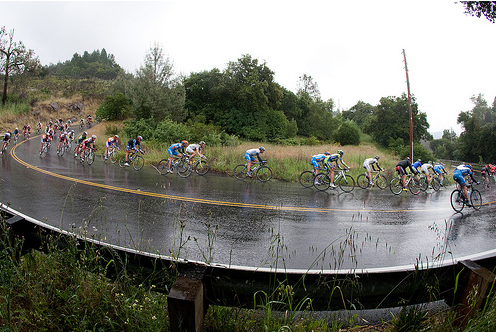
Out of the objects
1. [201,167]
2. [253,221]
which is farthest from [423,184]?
[253,221]

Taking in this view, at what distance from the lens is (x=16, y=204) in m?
8.06

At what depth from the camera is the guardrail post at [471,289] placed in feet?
6.03

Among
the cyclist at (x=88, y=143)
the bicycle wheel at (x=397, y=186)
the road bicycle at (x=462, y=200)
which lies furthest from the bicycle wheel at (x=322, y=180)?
the cyclist at (x=88, y=143)

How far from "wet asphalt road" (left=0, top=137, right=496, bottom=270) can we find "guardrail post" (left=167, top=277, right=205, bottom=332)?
162 centimetres

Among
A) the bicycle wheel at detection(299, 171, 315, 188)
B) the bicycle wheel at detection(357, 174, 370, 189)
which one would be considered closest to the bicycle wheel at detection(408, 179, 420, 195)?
the bicycle wheel at detection(357, 174, 370, 189)

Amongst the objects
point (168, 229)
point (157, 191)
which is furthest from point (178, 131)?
point (168, 229)

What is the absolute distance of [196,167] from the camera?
16484 millimetres

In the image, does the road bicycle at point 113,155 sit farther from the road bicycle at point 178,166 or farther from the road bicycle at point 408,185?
the road bicycle at point 408,185

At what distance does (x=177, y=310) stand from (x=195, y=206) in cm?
712

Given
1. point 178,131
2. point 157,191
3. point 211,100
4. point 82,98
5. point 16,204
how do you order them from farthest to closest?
point 82,98 → point 211,100 → point 178,131 → point 157,191 → point 16,204

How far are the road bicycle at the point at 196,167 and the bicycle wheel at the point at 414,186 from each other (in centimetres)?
1065

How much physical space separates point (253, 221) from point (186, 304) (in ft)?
19.2

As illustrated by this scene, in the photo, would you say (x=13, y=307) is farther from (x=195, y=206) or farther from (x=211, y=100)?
(x=211, y=100)

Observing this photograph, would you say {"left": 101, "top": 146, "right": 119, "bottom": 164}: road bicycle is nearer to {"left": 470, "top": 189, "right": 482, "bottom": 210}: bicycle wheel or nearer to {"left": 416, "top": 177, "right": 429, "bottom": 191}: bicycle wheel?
{"left": 416, "top": 177, "right": 429, "bottom": 191}: bicycle wheel
